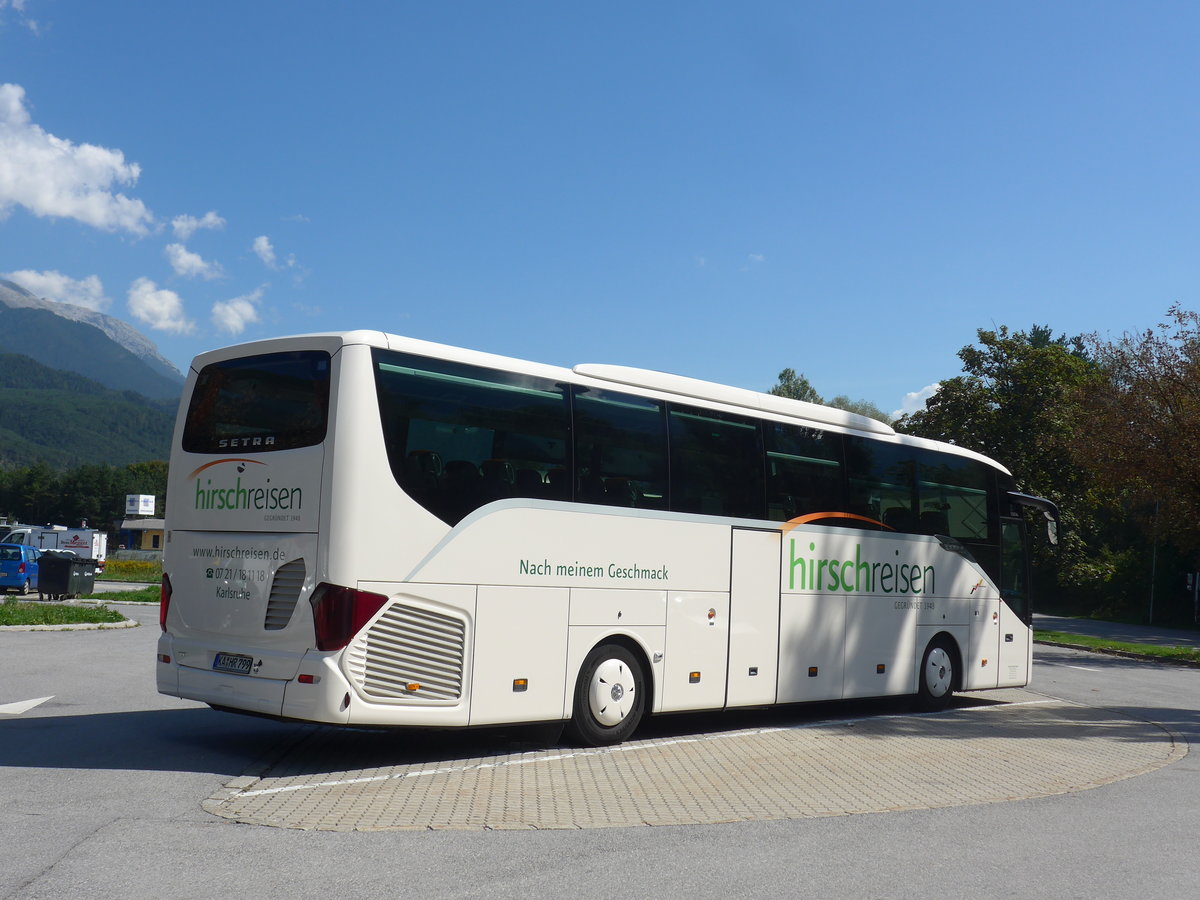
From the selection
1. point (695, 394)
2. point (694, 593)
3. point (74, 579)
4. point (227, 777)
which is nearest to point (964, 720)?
point (694, 593)

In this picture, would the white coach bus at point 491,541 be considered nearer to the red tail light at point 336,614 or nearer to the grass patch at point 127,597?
the red tail light at point 336,614

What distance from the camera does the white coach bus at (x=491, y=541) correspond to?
8.57m

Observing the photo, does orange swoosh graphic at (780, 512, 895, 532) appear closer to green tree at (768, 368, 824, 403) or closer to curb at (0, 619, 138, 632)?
curb at (0, 619, 138, 632)

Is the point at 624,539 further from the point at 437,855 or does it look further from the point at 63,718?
the point at 63,718

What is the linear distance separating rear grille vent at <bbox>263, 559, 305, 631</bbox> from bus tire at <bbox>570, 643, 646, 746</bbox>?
2766 mm

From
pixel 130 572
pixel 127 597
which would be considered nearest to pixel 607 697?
pixel 127 597

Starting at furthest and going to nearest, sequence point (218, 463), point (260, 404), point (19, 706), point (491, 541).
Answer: point (19, 706) < point (218, 463) < point (491, 541) < point (260, 404)

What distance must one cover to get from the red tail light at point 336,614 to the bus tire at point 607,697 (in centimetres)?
247

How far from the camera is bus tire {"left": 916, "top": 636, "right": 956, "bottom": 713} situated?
14539 millimetres

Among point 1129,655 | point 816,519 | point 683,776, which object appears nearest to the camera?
point 683,776

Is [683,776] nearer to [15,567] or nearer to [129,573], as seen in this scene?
[15,567]

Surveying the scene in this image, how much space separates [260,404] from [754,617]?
563 centimetres

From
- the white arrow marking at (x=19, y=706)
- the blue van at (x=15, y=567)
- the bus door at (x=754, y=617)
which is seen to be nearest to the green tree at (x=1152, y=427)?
the bus door at (x=754, y=617)

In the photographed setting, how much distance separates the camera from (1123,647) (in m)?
29.8
